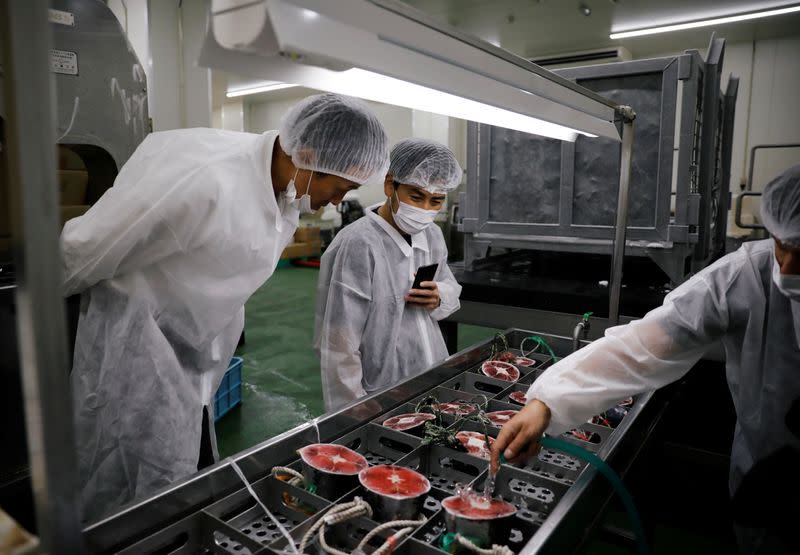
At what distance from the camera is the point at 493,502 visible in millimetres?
1067

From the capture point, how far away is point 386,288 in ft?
6.72

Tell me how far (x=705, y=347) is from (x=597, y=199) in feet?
5.57

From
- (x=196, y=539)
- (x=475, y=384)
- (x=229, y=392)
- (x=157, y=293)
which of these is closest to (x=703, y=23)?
(x=475, y=384)

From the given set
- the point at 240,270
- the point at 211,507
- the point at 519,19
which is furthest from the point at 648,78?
the point at 519,19

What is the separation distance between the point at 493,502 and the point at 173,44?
15.1 ft

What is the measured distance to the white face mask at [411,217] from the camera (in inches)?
81.0

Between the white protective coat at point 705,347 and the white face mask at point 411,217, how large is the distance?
0.92 meters

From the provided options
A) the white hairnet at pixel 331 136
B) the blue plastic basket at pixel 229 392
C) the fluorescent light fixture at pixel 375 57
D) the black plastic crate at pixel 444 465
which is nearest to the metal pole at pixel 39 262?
the fluorescent light fixture at pixel 375 57

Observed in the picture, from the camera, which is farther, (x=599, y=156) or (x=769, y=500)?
(x=599, y=156)

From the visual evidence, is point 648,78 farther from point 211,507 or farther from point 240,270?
point 211,507

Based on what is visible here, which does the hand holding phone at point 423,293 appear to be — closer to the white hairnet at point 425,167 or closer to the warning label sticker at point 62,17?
the white hairnet at point 425,167

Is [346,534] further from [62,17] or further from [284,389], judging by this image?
[284,389]

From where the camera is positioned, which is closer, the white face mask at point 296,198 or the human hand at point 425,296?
the white face mask at point 296,198

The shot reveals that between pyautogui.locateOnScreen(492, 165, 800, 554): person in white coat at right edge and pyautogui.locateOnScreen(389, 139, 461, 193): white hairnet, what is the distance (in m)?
0.95
